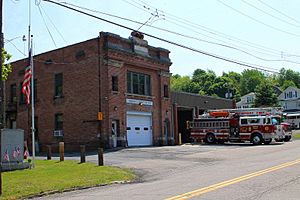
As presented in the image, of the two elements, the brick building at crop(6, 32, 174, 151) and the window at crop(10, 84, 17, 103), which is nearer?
the brick building at crop(6, 32, 174, 151)

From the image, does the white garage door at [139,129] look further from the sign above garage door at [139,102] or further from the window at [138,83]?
the window at [138,83]

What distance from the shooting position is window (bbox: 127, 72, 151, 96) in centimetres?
3394

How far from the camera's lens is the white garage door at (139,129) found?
33.4m

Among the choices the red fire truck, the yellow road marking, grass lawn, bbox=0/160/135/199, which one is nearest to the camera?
the yellow road marking

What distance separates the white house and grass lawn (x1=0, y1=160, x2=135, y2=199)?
8575 cm

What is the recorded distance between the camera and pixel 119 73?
3256 centimetres

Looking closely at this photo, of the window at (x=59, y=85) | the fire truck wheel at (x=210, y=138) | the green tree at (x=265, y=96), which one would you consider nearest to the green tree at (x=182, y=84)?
the green tree at (x=265, y=96)

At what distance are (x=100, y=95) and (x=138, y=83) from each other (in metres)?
4.59

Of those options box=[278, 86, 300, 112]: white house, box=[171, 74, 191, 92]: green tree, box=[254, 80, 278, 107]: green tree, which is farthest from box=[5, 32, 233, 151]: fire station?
box=[171, 74, 191, 92]: green tree

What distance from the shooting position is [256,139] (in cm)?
3541

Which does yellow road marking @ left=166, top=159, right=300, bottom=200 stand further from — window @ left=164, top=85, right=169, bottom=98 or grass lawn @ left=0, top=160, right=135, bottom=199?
window @ left=164, top=85, right=169, bottom=98

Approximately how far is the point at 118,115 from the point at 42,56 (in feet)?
30.0

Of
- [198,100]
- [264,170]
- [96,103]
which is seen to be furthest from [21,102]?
[264,170]

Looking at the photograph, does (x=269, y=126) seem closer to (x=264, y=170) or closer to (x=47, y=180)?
(x=264, y=170)
